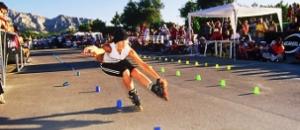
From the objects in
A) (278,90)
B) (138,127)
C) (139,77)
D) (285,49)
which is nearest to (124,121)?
(138,127)

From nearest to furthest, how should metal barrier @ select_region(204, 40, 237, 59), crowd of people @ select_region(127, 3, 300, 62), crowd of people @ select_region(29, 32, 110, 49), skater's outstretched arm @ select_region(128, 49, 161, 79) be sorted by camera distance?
skater's outstretched arm @ select_region(128, 49, 161, 79) < crowd of people @ select_region(127, 3, 300, 62) < metal barrier @ select_region(204, 40, 237, 59) < crowd of people @ select_region(29, 32, 110, 49)

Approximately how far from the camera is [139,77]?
9562 mm

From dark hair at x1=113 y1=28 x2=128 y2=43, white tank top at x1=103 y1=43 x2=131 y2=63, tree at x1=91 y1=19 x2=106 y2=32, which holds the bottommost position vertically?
white tank top at x1=103 y1=43 x2=131 y2=63

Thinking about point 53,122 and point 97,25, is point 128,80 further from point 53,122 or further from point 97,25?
point 97,25

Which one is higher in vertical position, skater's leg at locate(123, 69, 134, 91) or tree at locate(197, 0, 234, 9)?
tree at locate(197, 0, 234, 9)

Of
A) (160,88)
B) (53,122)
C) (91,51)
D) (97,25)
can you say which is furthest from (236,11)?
(97,25)

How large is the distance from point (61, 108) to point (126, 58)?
1.69 m

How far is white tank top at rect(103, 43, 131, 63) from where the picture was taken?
9.51 metres

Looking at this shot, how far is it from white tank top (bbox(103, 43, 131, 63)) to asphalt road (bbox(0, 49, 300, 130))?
0.93 m

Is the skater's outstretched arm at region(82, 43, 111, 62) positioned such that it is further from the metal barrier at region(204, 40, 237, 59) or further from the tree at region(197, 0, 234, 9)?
the tree at region(197, 0, 234, 9)

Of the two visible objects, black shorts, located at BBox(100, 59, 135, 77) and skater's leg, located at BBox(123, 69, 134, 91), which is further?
black shorts, located at BBox(100, 59, 135, 77)

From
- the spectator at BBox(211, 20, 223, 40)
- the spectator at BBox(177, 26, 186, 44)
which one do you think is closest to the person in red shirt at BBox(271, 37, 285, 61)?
the spectator at BBox(211, 20, 223, 40)

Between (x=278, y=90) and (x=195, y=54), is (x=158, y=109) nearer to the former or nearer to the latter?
(x=278, y=90)

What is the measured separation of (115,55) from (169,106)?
142 cm
